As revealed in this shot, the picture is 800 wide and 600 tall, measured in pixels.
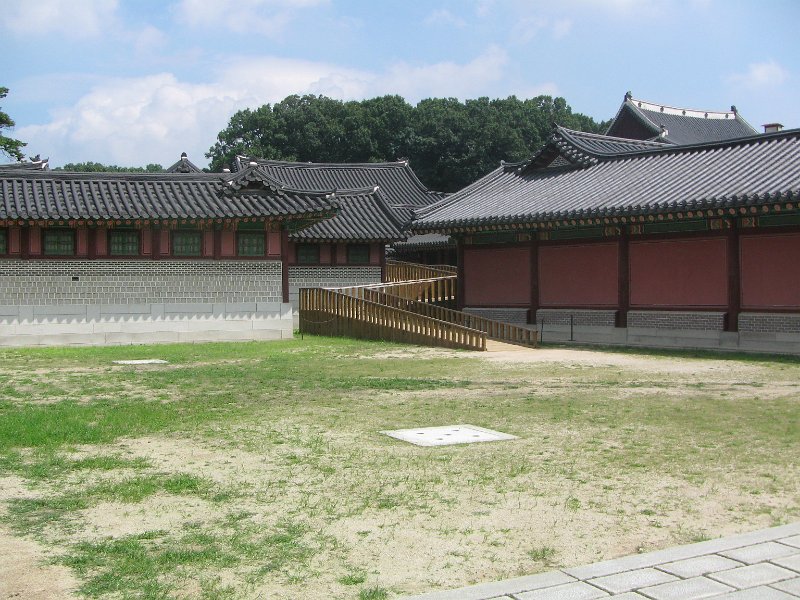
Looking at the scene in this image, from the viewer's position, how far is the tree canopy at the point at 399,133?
75188mm

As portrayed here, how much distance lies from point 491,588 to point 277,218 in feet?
66.9

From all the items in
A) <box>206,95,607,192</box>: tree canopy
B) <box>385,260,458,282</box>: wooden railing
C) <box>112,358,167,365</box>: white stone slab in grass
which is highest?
<box>206,95,607,192</box>: tree canopy

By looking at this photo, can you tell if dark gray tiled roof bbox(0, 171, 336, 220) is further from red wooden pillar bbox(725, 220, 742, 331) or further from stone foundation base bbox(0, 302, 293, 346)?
red wooden pillar bbox(725, 220, 742, 331)

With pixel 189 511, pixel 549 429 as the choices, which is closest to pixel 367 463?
pixel 189 511

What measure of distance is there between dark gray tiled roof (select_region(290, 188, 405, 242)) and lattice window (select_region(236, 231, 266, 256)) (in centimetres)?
626

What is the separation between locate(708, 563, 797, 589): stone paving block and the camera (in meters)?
4.80

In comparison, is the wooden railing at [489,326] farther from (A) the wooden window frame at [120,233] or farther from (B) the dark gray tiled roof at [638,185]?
(A) the wooden window frame at [120,233]

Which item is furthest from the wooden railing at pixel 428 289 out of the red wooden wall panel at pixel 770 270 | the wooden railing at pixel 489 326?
the red wooden wall panel at pixel 770 270

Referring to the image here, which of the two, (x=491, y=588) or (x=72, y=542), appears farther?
(x=72, y=542)

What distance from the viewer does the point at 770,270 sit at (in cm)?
2016

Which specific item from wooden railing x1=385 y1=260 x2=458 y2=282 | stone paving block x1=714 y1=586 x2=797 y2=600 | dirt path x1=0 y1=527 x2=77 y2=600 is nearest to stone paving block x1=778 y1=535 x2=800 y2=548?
stone paving block x1=714 y1=586 x2=797 y2=600

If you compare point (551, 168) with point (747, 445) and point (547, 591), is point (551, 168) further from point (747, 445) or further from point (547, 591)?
point (547, 591)

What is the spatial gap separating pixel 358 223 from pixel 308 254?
220 cm

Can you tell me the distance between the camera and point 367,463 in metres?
7.98
